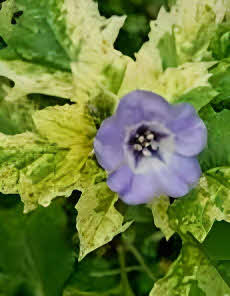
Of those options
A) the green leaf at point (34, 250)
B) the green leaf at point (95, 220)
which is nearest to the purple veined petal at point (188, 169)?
the green leaf at point (95, 220)

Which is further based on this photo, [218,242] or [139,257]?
[139,257]

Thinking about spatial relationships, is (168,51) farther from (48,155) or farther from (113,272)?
(113,272)

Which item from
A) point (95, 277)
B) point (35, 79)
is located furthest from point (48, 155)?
point (95, 277)

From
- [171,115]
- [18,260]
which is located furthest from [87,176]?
[18,260]

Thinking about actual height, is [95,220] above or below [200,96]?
below

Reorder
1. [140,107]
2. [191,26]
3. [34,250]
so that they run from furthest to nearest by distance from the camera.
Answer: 1. [34,250]
2. [191,26]
3. [140,107]

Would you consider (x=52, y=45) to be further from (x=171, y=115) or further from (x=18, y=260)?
(x=18, y=260)
